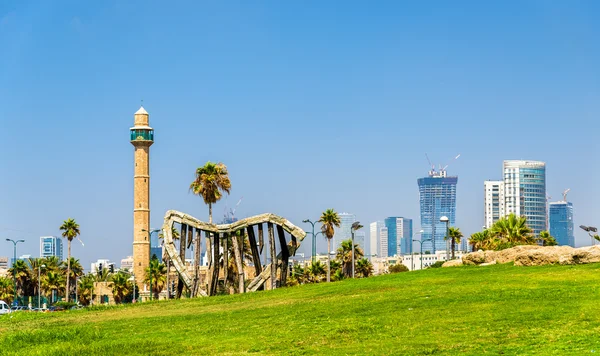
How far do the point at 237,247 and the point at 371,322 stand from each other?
29479mm

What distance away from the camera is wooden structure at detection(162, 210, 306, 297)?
198 ft

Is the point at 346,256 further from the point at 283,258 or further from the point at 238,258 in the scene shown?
the point at 283,258

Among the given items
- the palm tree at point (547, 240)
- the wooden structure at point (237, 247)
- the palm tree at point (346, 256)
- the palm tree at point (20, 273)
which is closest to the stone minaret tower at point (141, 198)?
the palm tree at point (20, 273)

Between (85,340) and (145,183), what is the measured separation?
100 metres

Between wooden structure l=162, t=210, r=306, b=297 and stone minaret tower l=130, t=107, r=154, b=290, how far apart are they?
69.3 meters

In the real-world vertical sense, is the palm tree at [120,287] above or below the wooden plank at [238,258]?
below

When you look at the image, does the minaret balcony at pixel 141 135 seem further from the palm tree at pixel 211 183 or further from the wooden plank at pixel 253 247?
the wooden plank at pixel 253 247

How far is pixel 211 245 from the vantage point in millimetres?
63125

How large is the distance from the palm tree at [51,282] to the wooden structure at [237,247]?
71.8m

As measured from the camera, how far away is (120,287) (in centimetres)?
12650

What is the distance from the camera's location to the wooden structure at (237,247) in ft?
198

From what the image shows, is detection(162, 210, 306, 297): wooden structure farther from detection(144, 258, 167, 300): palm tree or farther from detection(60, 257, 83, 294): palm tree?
detection(60, 257, 83, 294): palm tree

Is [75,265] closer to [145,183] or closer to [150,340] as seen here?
[145,183]

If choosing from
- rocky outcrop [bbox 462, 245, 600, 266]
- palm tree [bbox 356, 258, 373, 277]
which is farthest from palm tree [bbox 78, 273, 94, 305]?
rocky outcrop [bbox 462, 245, 600, 266]
